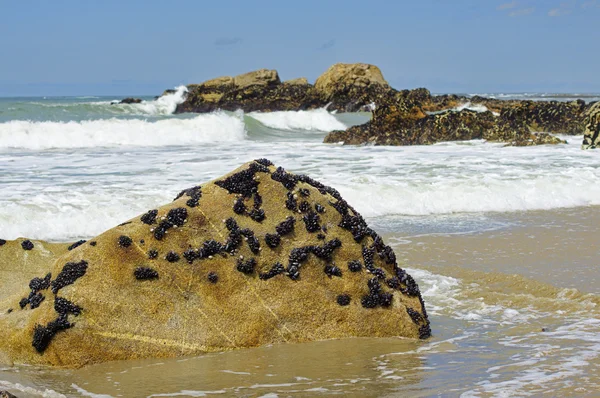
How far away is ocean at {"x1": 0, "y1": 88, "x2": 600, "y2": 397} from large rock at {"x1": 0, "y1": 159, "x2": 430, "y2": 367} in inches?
6.8

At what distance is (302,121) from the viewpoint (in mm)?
44000

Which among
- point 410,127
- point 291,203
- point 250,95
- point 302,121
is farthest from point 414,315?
point 250,95

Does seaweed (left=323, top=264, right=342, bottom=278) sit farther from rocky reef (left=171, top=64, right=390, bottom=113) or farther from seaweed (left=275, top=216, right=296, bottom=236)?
rocky reef (left=171, top=64, right=390, bottom=113)

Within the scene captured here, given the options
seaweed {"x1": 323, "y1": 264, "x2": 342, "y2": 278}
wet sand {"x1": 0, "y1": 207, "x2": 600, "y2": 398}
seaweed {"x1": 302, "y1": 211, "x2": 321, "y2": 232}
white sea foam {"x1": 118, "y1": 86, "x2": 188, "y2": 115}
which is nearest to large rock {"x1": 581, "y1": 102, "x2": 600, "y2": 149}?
wet sand {"x1": 0, "y1": 207, "x2": 600, "y2": 398}

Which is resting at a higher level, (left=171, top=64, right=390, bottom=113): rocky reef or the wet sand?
(left=171, top=64, right=390, bottom=113): rocky reef

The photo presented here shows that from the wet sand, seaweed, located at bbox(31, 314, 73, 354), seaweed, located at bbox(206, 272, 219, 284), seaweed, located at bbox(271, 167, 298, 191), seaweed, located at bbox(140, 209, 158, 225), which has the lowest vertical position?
the wet sand

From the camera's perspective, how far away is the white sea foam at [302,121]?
41.4 metres

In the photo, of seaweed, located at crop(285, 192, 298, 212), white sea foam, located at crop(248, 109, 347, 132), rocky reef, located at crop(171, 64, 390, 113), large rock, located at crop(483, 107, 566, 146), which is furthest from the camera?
rocky reef, located at crop(171, 64, 390, 113)

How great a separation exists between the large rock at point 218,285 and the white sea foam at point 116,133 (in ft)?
72.4

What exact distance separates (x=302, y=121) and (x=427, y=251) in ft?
118

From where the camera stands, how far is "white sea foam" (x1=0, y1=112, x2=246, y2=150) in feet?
89.8

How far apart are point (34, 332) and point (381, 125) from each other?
21752 mm

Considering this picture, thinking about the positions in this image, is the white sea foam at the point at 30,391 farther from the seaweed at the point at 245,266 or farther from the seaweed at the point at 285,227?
the seaweed at the point at 285,227

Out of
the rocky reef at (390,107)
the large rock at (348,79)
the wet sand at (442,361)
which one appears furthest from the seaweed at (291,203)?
the large rock at (348,79)
